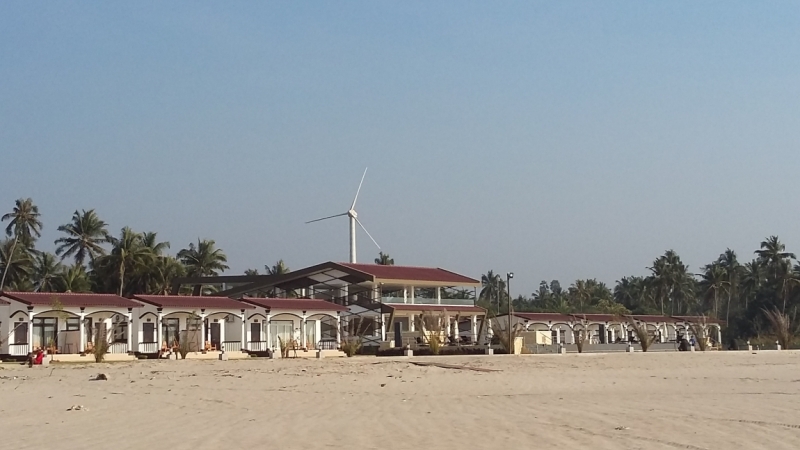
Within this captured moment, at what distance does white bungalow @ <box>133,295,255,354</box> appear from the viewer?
43719 mm

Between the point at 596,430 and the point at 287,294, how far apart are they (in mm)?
54424

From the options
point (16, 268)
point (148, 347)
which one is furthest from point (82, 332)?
point (16, 268)

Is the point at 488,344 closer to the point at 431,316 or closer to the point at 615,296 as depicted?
the point at 431,316

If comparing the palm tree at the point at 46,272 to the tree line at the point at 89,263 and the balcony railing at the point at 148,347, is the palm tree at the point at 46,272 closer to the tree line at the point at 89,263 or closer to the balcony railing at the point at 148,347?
the tree line at the point at 89,263

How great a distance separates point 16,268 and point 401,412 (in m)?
55.8

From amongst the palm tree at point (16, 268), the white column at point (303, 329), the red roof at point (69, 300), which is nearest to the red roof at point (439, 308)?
the white column at point (303, 329)

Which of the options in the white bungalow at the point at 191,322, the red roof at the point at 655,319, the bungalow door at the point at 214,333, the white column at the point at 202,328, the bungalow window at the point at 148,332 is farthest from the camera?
the red roof at the point at 655,319

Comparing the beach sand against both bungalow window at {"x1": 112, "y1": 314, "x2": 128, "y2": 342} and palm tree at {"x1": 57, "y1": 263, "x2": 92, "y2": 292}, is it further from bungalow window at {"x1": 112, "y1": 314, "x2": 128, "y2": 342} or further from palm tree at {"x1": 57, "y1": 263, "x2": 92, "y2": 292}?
palm tree at {"x1": 57, "y1": 263, "x2": 92, "y2": 292}

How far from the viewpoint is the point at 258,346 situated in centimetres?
4888

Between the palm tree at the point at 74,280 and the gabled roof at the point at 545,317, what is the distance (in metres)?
29.9

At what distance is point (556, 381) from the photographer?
2161cm

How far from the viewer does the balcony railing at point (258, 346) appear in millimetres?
48188

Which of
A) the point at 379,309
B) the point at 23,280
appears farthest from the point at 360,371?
the point at 23,280

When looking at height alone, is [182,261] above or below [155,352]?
above
